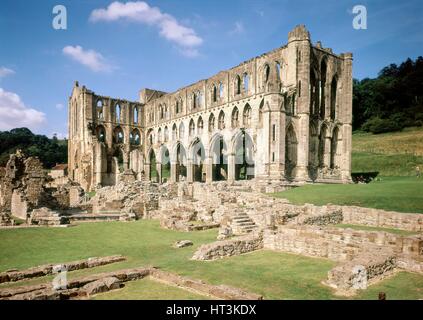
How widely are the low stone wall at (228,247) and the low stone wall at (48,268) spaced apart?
2.60 m

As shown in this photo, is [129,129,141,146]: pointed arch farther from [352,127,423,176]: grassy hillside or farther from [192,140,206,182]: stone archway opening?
[352,127,423,176]: grassy hillside

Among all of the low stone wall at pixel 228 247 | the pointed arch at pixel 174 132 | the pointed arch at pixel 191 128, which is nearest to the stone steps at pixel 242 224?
the low stone wall at pixel 228 247

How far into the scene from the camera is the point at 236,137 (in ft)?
127

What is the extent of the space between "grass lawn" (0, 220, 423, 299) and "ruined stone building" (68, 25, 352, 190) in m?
15.0

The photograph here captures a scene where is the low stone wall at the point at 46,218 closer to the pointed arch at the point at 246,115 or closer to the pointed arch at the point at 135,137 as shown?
the pointed arch at the point at 246,115

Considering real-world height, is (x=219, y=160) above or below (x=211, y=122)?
below

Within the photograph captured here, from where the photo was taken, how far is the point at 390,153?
43.9 m

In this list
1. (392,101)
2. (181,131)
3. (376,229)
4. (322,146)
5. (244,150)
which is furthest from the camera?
(392,101)

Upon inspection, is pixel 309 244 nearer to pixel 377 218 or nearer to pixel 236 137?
pixel 377 218

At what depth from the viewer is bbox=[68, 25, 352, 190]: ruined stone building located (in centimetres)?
3109

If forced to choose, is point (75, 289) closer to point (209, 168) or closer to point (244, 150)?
point (209, 168)

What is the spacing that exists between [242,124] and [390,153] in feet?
69.7

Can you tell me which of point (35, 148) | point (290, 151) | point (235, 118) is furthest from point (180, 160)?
point (35, 148)
